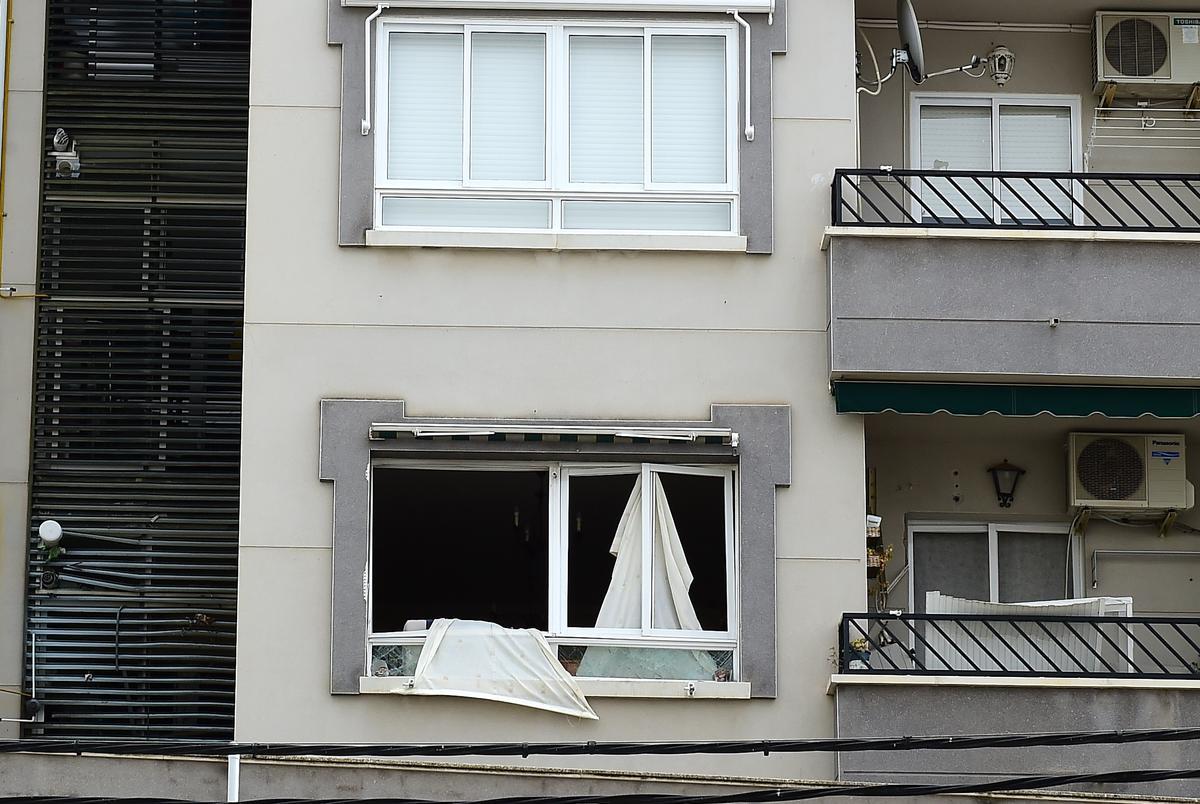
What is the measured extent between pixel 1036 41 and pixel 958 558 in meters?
4.26

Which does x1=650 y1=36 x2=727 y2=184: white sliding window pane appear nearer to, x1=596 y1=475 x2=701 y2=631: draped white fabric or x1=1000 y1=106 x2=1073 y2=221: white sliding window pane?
x1=596 y1=475 x2=701 y2=631: draped white fabric

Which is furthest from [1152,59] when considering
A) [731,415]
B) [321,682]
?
[321,682]

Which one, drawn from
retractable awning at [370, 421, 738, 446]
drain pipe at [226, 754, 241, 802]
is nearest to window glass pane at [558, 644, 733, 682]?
retractable awning at [370, 421, 738, 446]

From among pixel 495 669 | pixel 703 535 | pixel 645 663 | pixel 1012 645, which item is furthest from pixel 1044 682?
pixel 495 669

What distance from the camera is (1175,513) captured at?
13531mm

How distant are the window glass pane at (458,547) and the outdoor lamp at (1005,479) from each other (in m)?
3.58

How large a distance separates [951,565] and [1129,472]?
1.56 metres

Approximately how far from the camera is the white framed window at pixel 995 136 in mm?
14109

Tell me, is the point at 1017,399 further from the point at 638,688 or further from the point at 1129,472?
the point at 638,688

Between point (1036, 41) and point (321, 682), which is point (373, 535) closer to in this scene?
point (321, 682)

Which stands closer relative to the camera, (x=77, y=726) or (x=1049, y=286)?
(x=1049, y=286)

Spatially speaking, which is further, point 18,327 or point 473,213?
point 18,327

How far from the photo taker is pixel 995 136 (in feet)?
46.5

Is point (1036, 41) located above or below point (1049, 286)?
above
